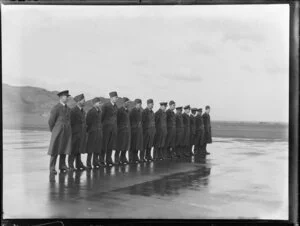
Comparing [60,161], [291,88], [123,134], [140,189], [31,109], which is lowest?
[140,189]

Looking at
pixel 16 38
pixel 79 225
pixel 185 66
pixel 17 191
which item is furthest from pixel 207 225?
pixel 16 38

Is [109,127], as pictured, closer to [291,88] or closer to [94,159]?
[94,159]

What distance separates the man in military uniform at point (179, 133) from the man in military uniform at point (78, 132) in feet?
3.63

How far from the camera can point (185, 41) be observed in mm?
5723

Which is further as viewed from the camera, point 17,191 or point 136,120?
point 136,120

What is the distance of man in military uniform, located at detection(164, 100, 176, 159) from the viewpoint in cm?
593

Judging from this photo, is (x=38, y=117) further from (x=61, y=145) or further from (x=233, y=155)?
(x=233, y=155)

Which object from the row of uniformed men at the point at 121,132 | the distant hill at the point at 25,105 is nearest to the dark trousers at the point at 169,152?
the row of uniformed men at the point at 121,132

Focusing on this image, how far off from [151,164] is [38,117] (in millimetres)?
1419

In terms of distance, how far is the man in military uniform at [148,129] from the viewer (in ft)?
19.7

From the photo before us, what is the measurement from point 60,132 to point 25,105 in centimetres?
51

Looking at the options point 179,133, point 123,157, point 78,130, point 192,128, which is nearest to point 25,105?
point 78,130

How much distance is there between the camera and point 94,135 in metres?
5.81

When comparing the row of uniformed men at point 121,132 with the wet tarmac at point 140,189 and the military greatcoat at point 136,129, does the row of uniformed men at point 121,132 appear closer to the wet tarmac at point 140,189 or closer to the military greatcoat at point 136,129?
the military greatcoat at point 136,129
